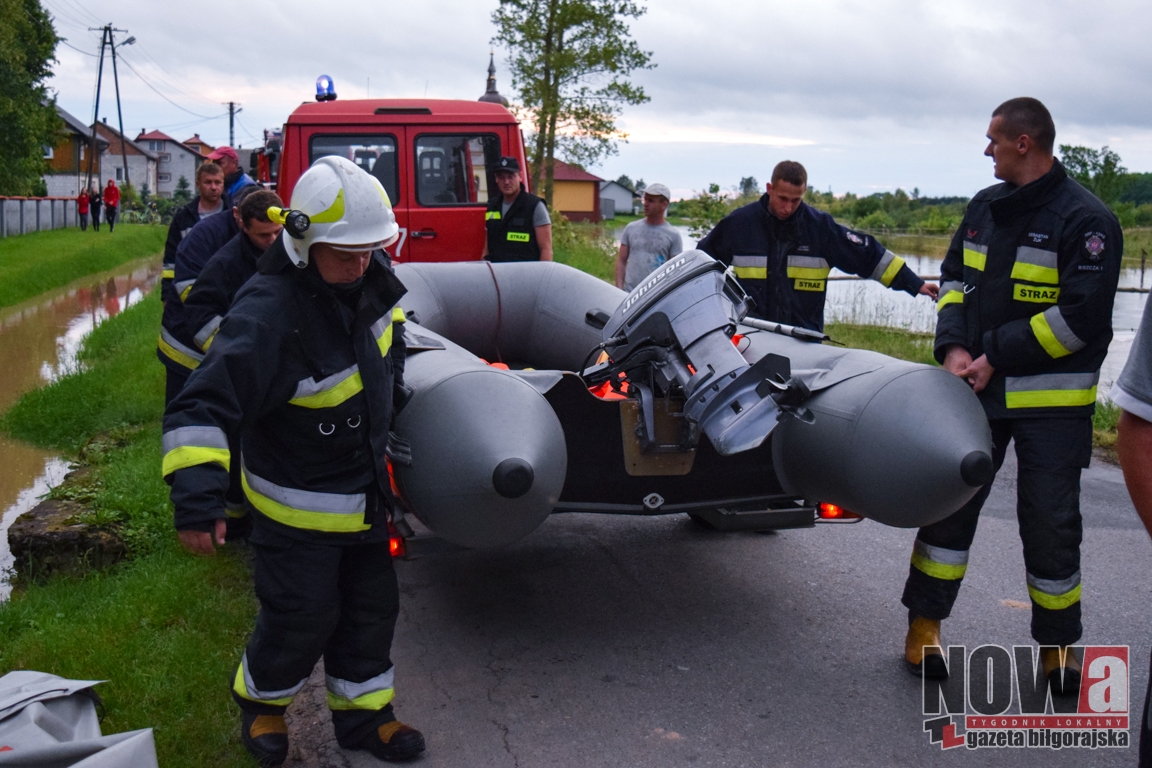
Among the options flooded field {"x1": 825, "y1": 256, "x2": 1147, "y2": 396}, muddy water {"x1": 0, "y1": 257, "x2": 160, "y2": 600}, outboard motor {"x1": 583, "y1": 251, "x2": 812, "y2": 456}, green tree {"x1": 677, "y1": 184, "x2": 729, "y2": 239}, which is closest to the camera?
outboard motor {"x1": 583, "y1": 251, "x2": 812, "y2": 456}

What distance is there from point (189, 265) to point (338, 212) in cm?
233

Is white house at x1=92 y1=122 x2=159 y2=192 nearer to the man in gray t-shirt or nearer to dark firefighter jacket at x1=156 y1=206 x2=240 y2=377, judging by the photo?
the man in gray t-shirt

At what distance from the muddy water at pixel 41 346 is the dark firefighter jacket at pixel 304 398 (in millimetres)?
2426

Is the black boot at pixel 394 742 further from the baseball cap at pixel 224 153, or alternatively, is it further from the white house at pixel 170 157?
the white house at pixel 170 157

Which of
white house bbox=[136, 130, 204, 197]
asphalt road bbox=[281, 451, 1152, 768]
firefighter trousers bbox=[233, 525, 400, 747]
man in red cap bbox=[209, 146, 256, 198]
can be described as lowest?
asphalt road bbox=[281, 451, 1152, 768]

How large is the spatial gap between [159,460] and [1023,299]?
15.2ft

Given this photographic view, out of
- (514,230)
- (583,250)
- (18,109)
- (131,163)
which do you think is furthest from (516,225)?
(131,163)

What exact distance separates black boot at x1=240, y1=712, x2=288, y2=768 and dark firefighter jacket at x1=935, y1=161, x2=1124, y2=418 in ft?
8.09

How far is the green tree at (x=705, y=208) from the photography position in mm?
15273

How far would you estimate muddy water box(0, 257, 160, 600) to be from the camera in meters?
6.48

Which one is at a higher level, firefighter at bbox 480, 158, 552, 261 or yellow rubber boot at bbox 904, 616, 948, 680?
firefighter at bbox 480, 158, 552, 261

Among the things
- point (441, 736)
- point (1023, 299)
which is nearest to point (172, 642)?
point (441, 736)

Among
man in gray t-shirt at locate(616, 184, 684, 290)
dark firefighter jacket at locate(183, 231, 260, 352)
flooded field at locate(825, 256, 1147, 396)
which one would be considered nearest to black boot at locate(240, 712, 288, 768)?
dark firefighter jacket at locate(183, 231, 260, 352)

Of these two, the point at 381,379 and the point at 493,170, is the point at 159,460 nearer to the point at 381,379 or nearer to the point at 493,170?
the point at 493,170
